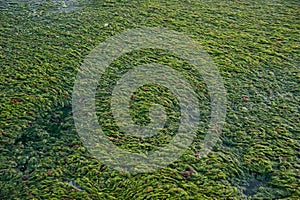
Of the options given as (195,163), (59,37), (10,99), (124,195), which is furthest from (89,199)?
(59,37)

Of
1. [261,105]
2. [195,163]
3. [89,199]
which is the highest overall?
[261,105]

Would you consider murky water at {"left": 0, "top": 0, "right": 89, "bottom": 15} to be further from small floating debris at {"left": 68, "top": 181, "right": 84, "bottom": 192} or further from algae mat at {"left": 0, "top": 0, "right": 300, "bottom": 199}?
small floating debris at {"left": 68, "top": 181, "right": 84, "bottom": 192}

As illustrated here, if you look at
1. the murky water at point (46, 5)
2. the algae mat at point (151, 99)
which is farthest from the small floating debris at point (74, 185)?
the murky water at point (46, 5)

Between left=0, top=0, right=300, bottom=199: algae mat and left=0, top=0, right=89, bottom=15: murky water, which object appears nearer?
left=0, top=0, right=300, bottom=199: algae mat

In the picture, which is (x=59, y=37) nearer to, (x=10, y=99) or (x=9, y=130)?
(x=10, y=99)

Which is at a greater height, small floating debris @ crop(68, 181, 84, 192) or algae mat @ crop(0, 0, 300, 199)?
algae mat @ crop(0, 0, 300, 199)

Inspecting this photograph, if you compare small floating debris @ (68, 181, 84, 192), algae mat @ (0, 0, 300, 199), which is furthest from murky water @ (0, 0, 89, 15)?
small floating debris @ (68, 181, 84, 192)

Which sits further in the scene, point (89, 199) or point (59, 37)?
point (59, 37)

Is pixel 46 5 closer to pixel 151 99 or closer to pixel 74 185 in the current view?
pixel 151 99

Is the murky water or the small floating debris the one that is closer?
the small floating debris
